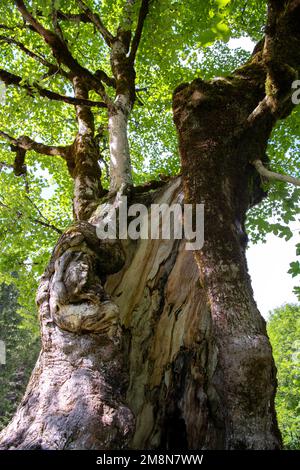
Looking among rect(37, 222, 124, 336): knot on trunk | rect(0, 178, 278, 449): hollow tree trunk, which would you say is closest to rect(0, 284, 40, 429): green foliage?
rect(0, 178, 278, 449): hollow tree trunk

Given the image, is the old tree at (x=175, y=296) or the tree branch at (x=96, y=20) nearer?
the old tree at (x=175, y=296)

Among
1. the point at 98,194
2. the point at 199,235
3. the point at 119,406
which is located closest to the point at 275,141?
the point at 98,194

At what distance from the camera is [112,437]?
7.19ft

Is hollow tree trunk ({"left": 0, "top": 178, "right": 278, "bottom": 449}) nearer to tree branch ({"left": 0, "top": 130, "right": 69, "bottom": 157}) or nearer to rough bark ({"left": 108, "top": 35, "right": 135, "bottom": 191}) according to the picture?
rough bark ({"left": 108, "top": 35, "right": 135, "bottom": 191})

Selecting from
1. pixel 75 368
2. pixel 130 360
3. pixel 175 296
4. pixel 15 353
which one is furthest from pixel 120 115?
pixel 15 353

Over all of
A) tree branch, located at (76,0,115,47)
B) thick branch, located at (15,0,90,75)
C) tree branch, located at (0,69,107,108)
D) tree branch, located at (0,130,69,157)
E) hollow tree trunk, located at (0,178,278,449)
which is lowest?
hollow tree trunk, located at (0,178,278,449)

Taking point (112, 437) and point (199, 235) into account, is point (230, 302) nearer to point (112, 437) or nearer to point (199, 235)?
point (199, 235)

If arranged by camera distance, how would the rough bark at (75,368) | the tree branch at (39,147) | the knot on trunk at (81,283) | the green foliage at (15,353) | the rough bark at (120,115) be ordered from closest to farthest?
the rough bark at (75,368) → the knot on trunk at (81,283) → the rough bark at (120,115) → the tree branch at (39,147) → the green foliage at (15,353)

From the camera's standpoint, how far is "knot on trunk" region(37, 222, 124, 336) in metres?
2.83
